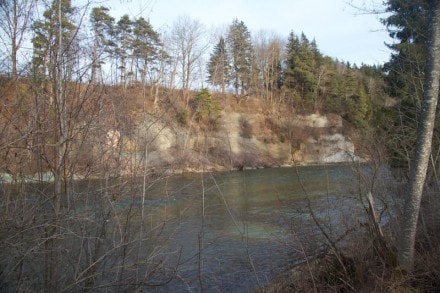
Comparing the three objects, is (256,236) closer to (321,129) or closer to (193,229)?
(193,229)

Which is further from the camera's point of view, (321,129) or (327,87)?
(327,87)

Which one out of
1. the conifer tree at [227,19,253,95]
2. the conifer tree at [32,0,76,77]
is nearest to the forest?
the conifer tree at [32,0,76,77]

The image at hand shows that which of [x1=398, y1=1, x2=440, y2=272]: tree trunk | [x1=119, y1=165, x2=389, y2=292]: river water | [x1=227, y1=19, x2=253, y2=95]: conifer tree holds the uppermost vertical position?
[x1=227, y1=19, x2=253, y2=95]: conifer tree

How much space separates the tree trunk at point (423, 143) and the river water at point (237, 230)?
0.89 metres

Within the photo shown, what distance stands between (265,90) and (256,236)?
48.8 metres

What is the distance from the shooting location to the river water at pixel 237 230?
6555 millimetres

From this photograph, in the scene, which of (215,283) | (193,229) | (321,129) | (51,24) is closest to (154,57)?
(51,24)

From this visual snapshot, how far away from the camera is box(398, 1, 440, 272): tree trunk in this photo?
5.20 m

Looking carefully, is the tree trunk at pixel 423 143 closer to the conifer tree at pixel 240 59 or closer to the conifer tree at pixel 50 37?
the conifer tree at pixel 50 37

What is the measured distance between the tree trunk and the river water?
887mm

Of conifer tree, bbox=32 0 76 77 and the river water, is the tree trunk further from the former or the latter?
conifer tree, bbox=32 0 76 77

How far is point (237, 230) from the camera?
1313 cm

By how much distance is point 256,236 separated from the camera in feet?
41.5

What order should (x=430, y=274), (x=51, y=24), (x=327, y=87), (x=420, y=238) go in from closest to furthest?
(x=51, y=24), (x=430, y=274), (x=420, y=238), (x=327, y=87)
